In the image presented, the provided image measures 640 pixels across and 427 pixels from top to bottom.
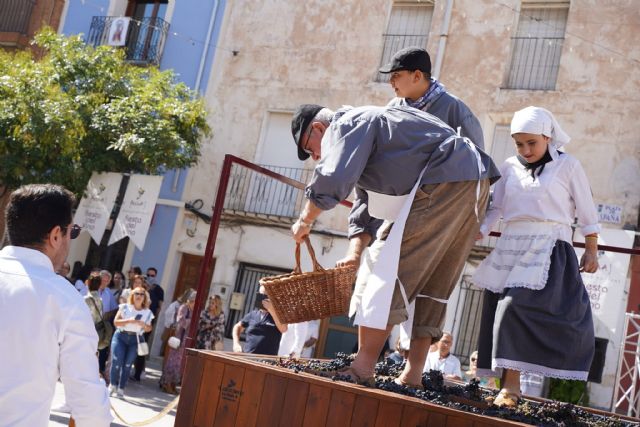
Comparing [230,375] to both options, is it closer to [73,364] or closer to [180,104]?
[73,364]

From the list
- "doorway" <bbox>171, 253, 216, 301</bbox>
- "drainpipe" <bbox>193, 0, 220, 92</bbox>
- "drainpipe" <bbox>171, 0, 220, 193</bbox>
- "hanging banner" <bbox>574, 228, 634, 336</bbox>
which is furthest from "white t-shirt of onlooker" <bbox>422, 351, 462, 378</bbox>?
"drainpipe" <bbox>193, 0, 220, 92</bbox>

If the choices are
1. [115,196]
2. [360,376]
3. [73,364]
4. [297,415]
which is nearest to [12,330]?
[73,364]

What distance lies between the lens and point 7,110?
15.6 meters

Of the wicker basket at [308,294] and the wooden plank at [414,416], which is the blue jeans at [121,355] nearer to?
the wicker basket at [308,294]

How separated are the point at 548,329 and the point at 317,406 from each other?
1.34 meters

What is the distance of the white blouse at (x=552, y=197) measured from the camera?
4.34 m

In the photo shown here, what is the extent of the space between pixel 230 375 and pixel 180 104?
13100 mm

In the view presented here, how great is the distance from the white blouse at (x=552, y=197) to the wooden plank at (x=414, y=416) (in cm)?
146

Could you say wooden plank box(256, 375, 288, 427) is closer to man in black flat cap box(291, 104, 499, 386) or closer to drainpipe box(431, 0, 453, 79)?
man in black flat cap box(291, 104, 499, 386)

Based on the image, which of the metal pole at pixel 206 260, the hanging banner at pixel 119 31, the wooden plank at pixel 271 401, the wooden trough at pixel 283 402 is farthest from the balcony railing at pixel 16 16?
the wooden plank at pixel 271 401

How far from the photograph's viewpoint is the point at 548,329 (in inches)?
164

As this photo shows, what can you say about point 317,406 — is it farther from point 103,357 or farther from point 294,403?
point 103,357

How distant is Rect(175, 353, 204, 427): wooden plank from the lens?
387 centimetres

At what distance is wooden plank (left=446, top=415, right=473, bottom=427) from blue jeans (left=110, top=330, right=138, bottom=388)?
28.1 feet
